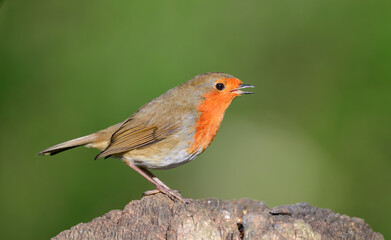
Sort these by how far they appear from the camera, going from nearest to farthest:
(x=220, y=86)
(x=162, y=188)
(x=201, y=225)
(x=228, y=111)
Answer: (x=201, y=225) < (x=162, y=188) < (x=220, y=86) < (x=228, y=111)

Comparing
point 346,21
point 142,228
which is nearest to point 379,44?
point 346,21

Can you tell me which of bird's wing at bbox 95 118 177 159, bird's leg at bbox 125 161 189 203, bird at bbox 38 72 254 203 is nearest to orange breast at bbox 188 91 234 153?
bird at bbox 38 72 254 203

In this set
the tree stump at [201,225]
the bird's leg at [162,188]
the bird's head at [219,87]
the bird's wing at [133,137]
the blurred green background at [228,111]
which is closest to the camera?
the tree stump at [201,225]

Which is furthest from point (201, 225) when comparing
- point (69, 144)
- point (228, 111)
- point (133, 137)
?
point (228, 111)

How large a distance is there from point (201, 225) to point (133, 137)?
55.2 inches

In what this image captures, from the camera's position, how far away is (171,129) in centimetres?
434

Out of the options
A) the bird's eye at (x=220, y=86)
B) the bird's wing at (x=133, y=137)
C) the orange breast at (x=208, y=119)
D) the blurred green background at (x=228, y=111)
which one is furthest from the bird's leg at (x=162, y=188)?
the blurred green background at (x=228, y=111)

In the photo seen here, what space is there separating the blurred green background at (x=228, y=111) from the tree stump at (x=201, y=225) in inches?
82.4

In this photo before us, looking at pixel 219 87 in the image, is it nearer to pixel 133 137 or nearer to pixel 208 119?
pixel 208 119

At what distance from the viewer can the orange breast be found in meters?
4.29

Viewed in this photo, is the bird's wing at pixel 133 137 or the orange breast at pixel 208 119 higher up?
the orange breast at pixel 208 119

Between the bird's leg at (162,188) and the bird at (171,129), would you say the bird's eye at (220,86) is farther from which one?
the bird's leg at (162,188)

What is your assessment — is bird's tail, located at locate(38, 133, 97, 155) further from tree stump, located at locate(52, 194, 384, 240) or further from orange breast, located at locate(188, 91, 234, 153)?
tree stump, located at locate(52, 194, 384, 240)

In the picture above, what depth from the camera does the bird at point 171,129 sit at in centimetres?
424
